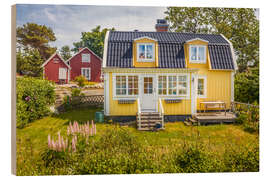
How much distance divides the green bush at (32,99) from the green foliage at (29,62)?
18 cm

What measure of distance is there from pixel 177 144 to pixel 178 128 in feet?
1.93

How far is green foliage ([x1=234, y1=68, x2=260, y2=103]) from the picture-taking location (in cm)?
362

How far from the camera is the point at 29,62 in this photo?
3.13 m

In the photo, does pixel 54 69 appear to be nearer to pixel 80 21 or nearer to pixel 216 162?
pixel 80 21

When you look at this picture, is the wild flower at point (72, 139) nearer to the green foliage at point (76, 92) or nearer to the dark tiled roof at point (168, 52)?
the green foliage at point (76, 92)

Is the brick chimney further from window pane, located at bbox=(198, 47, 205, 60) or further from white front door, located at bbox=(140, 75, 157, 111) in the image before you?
window pane, located at bbox=(198, 47, 205, 60)

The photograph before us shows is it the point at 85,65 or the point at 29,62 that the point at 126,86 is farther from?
the point at 29,62

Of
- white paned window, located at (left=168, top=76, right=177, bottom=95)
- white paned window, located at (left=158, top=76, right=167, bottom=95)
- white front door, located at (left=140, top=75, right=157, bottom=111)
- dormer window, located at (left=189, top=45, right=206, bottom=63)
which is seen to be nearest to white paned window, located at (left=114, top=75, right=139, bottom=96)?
white front door, located at (left=140, top=75, right=157, bottom=111)

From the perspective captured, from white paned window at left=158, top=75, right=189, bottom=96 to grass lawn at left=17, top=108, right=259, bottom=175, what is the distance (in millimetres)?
1104

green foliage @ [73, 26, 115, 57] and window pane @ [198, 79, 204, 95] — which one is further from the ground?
green foliage @ [73, 26, 115, 57]

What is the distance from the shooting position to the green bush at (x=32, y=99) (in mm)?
3127

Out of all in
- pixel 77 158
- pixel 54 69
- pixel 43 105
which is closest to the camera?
pixel 77 158

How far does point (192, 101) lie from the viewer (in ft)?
14.8

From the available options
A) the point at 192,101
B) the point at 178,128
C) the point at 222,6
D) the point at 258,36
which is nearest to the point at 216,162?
the point at 178,128
